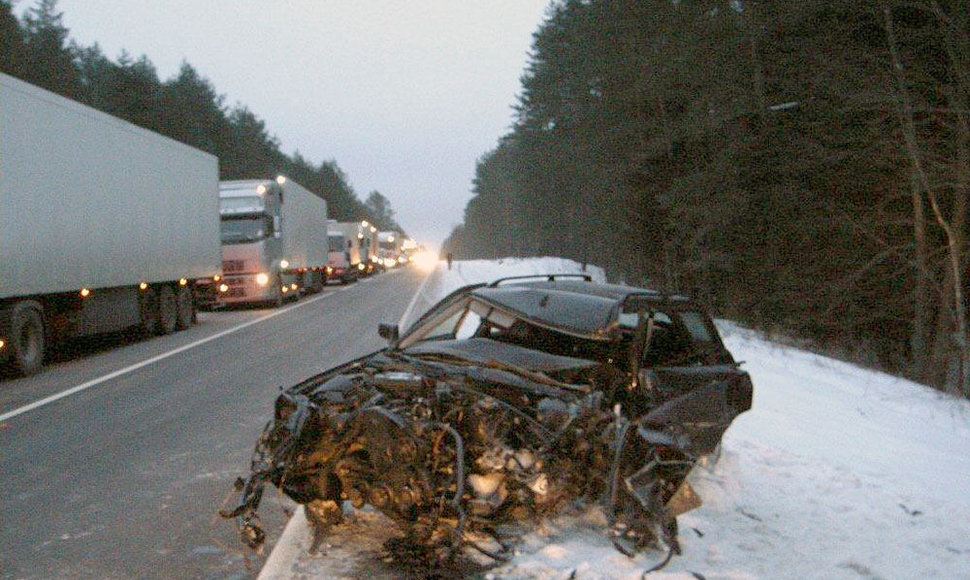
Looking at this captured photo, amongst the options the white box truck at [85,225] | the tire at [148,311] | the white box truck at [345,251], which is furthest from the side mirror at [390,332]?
the white box truck at [345,251]

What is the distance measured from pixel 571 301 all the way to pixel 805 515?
2089 mm

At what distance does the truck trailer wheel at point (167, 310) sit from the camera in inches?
676

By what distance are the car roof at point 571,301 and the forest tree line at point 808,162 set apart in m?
11.8

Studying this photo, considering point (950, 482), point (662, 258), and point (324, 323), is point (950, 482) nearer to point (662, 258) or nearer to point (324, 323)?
point (324, 323)

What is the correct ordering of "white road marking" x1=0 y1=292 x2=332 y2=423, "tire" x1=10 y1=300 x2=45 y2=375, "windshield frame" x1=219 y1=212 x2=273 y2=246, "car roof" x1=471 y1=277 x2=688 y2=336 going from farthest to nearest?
"windshield frame" x1=219 y1=212 x2=273 y2=246
"tire" x1=10 y1=300 x2=45 y2=375
"white road marking" x1=0 y1=292 x2=332 y2=423
"car roof" x1=471 y1=277 x2=688 y2=336

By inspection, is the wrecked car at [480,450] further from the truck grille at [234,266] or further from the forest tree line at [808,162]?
the truck grille at [234,266]

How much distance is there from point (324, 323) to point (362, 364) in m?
14.1

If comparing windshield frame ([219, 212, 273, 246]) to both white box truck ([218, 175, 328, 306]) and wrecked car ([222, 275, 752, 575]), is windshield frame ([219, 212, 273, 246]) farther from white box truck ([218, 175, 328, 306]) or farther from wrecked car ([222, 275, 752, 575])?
wrecked car ([222, 275, 752, 575])

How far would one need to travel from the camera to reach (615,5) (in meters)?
31.6

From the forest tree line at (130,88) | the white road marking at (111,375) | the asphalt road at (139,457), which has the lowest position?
the white road marking at (111,375)

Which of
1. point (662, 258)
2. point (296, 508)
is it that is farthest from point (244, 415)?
point (662, 258)

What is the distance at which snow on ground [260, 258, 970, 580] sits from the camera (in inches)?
167

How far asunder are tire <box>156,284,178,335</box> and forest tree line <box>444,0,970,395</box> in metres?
14.3

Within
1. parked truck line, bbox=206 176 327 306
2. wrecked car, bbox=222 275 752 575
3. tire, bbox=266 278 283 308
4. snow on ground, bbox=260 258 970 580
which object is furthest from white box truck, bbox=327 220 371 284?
wrecked car, bbox=222 275 752 575
